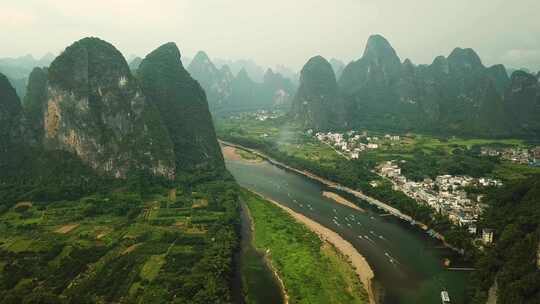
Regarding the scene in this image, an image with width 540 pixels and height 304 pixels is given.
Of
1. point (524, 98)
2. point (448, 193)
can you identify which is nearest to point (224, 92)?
point (524, 98)

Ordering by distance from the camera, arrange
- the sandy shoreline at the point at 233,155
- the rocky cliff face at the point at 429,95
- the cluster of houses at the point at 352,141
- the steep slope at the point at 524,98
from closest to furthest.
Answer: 1. the sandy shoreline at the point at 233,155
2. the cluster of houses at the point at 352,141
3. the rocky cliff face at the point at 429,95
4. the steep slope at the point at 524,98

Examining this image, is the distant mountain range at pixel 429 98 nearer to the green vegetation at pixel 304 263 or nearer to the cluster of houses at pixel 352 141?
the cluster of houses at pixel 352 141

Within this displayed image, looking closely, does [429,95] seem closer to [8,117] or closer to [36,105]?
[36,105]

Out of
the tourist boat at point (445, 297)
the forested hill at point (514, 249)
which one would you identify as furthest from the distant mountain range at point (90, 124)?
the forested hill at point (514, 249)

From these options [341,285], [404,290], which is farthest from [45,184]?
[404,290]

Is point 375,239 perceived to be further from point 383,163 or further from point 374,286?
point 383,163
